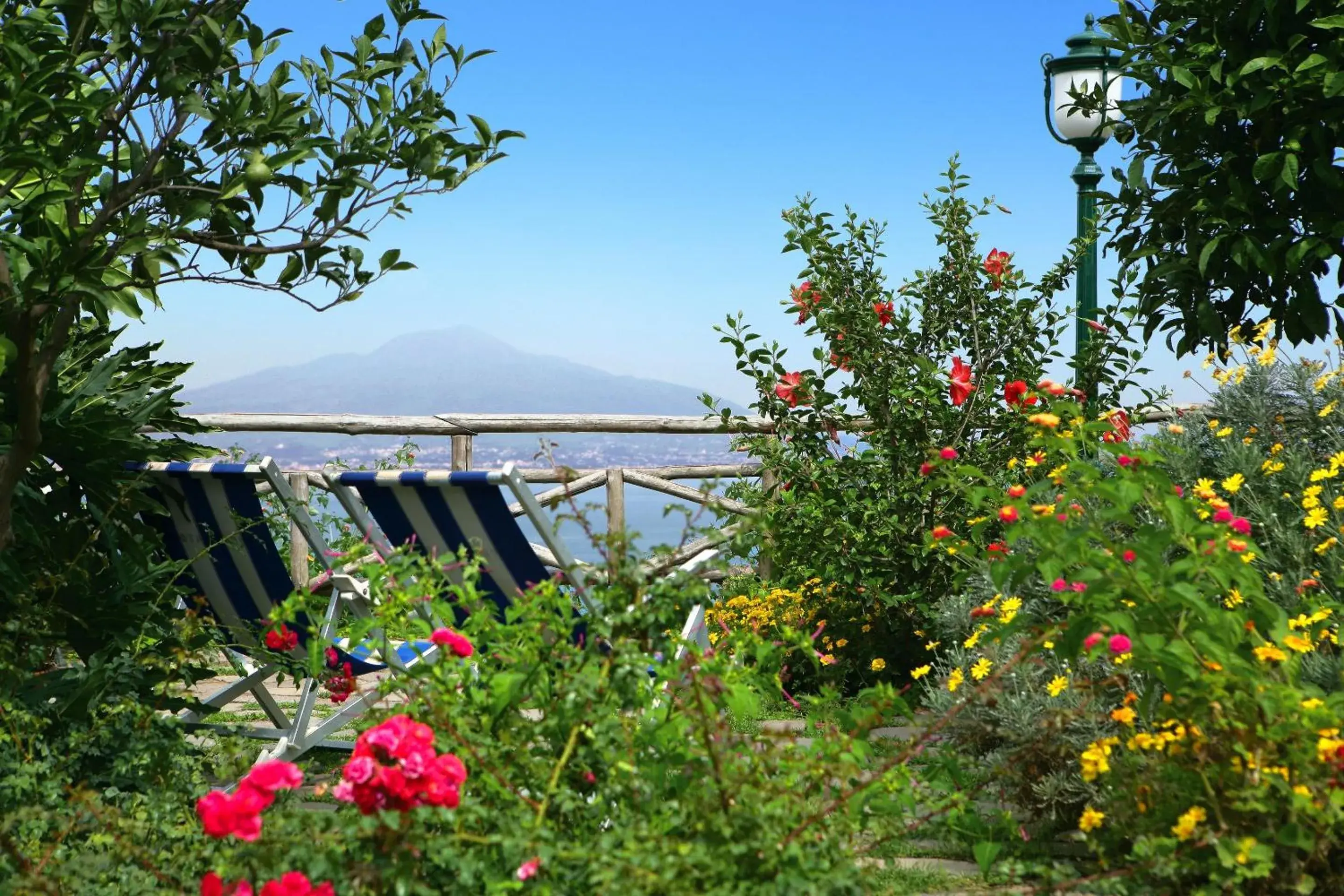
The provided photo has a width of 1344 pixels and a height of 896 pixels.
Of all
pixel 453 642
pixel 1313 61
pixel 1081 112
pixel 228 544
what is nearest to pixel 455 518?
pixel 228 544

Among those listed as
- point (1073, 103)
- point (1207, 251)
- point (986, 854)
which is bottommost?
point (986, 854)

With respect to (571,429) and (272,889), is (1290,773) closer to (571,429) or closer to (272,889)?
(272,889)

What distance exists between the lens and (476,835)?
191cm

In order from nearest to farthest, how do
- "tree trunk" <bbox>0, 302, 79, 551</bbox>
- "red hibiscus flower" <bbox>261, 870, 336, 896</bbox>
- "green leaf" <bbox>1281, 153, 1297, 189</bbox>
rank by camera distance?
1. "red hibiscus flower" <bbox>261, 870, 336, 896</bbox>
2. "tree trunk" <bbox>0, 302, 79, 551</bbox>
3. "green leaf" <bbox>1281, 153, 1297, 189</bbox>

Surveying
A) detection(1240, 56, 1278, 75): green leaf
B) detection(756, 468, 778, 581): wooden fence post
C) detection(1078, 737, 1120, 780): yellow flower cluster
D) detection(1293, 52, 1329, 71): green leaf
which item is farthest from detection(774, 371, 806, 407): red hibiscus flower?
detection(1078, 737, 1120, 780): yellow flower cluster

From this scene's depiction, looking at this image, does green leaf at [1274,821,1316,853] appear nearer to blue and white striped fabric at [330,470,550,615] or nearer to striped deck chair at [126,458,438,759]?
blue and white striped fabric at [330,470,550,615]

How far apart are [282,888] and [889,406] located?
11.2 ft

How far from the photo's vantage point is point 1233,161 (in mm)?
4852

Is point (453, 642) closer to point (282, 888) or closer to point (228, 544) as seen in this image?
point (282, 888)

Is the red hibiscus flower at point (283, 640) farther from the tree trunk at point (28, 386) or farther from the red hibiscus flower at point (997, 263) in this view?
the red hibiscus flower at point (997, 263)

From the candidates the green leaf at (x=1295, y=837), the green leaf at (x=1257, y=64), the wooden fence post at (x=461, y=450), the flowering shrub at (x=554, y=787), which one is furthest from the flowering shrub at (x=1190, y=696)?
the wooden fence post at (x=461, y=450)

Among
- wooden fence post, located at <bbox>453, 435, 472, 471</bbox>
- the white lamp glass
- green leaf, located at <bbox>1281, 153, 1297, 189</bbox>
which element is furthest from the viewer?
wooden fence post, located at <bbox>453, 435, 472, 471</bbox>

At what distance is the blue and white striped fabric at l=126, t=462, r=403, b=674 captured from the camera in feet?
12.5

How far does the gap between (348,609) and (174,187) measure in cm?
159
